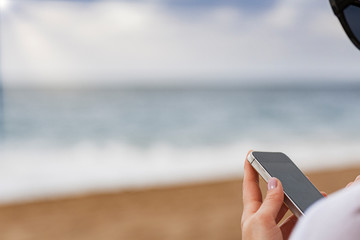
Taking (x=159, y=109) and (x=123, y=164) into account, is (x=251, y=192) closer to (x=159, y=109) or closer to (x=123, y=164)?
(x=123, y=164)

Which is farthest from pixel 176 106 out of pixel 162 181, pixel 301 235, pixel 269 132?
pixel 301 235

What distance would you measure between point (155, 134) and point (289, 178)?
637 cm

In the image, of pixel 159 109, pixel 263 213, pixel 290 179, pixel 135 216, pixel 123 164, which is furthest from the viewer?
pixel 159 109

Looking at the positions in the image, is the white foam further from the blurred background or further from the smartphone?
the smartphone

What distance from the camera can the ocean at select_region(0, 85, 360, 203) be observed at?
152 inches

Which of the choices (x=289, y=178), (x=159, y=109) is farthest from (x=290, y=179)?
(x=159, y=109)

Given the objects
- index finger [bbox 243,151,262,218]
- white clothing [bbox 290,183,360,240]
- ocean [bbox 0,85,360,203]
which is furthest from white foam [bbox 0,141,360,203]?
white clothing [bbox 290,183,360,240]

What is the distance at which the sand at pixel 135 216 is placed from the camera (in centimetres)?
219

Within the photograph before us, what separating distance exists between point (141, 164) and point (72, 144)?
1.71 metres

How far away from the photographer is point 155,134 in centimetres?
687

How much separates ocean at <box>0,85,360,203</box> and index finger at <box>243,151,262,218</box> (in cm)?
254

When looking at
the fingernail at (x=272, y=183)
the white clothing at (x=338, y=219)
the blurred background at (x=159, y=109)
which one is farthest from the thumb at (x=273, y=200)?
the blurred background at (x=159, y=109)

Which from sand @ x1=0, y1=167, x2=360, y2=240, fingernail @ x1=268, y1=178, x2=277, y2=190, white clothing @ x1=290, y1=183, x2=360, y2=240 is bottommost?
white clothing @ x1=290, y1=183, x2=360, y2=240

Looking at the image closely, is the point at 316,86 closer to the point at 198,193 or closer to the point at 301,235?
the point at 198,193
